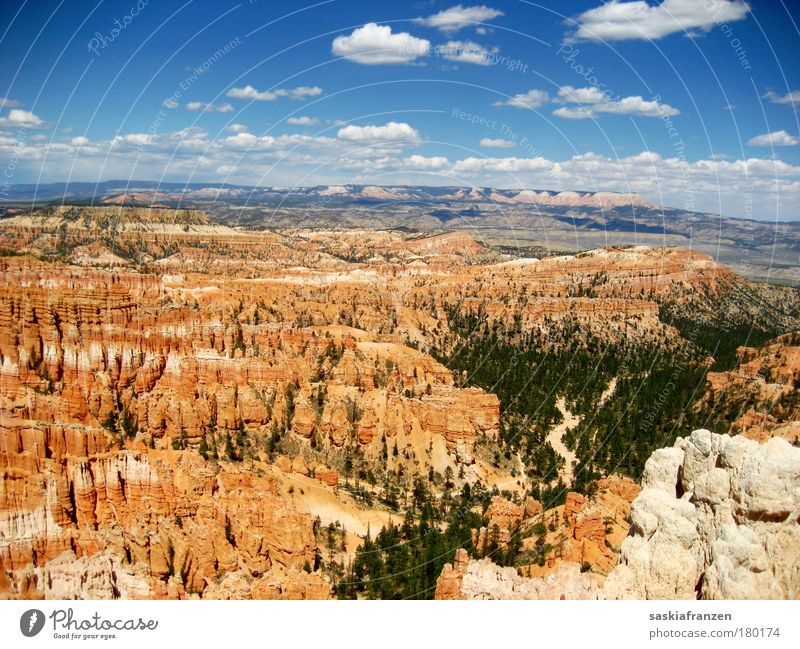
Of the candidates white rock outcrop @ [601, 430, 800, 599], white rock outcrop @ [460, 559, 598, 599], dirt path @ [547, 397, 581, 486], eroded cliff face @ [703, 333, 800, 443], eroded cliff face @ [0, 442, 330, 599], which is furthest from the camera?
dirt path @ [547, 397, 581, 486]

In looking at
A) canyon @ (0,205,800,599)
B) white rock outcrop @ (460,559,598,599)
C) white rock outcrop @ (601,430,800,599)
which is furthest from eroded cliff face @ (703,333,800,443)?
white rock outcrop @ (460,559,598,599)

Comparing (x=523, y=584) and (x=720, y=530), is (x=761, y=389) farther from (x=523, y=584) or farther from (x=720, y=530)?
(x=523, y=584)

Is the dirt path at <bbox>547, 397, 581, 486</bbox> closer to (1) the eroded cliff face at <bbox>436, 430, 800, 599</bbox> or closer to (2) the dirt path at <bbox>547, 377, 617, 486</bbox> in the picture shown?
(2) the dirt path at <bbox>547, 377, 617, 486</bbox>

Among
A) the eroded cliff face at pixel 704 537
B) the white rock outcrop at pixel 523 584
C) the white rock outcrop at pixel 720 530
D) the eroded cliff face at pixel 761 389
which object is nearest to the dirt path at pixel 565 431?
the eroded cliff face at pixel 761 389

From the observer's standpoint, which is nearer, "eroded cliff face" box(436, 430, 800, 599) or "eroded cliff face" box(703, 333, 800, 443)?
"eroded cliff face" box(436, 430, 800, 599)

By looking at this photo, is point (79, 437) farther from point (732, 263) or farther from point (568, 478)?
point (732, 263)

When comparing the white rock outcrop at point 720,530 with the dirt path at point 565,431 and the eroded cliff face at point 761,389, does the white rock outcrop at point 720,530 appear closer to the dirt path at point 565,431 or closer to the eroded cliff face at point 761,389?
the eroded cliff face at point 761,389

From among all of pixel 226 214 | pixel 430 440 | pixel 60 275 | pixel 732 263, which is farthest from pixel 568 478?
pixel 226 214

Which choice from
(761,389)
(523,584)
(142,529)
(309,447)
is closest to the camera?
(523,584)

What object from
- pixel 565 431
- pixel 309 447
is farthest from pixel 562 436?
pixel 309 447
